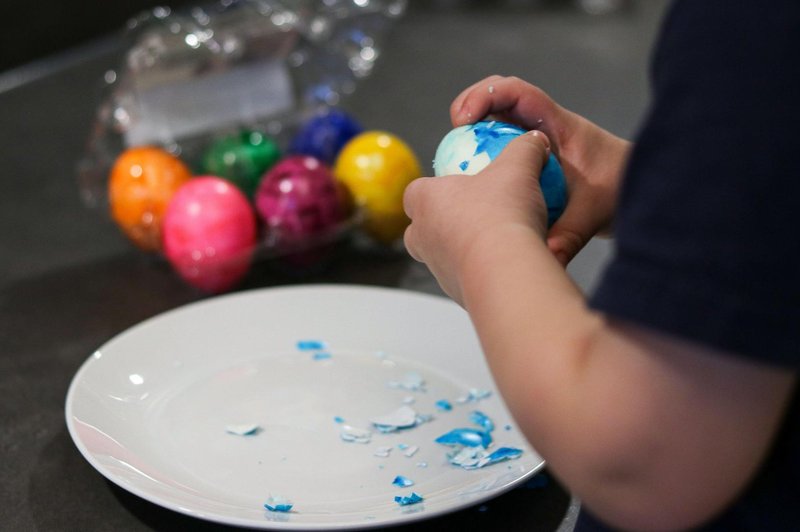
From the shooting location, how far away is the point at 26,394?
0.85 m

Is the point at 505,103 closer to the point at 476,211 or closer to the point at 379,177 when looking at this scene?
the point at 476,211

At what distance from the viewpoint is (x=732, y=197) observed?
0.36 m

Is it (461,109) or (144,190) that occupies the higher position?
(461,109)

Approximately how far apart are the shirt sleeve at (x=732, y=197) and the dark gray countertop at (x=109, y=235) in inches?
13.0

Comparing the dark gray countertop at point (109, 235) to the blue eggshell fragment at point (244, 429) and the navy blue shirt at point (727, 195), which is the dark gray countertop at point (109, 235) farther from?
the navy blue shirt at point (727, 195)

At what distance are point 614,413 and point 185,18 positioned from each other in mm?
964

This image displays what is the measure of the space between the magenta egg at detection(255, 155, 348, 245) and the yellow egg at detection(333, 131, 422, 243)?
0.04 meters

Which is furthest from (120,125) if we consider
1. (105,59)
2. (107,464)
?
(105,59)

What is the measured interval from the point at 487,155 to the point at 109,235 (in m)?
0.73

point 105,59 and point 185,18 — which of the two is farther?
point 105,59

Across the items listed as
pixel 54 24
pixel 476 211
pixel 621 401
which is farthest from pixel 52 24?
pixel 621 401

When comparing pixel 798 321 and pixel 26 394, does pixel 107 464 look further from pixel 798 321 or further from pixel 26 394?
pixel 798 321

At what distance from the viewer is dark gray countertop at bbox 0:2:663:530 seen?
692 mm

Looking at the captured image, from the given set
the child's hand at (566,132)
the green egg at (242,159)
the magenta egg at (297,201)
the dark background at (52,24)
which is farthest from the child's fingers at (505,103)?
the dark background at (52,24)
